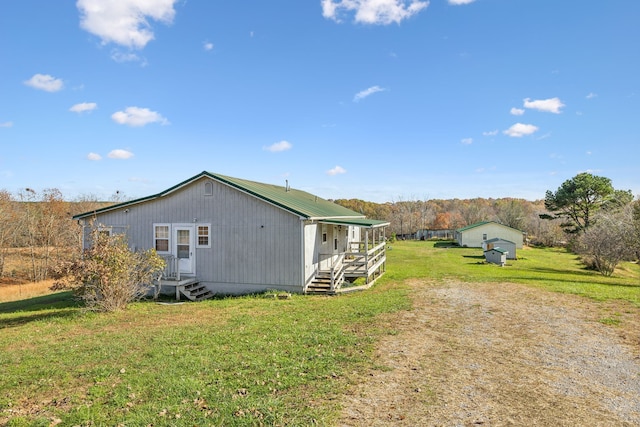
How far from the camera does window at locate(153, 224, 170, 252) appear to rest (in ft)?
50.6

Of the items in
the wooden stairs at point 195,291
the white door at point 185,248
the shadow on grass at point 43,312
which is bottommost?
the shadow on grass at point 43,312

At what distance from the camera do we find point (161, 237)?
15500 millimetres

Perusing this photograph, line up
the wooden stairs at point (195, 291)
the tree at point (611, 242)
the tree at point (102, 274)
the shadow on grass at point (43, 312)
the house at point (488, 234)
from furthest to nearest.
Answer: the house at point (488, 234) → the tree at point (611, 242) → the wooden stairs at point (195, 291) → the shadow on grass at point (43, 312) → the tree at point (102, 274)

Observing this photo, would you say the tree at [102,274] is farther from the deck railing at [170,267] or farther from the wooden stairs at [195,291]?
the deck railing at [170,267]

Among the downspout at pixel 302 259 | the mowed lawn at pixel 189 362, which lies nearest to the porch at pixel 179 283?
the mowed lawn at pixel 189 362

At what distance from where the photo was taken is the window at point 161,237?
50.6ft

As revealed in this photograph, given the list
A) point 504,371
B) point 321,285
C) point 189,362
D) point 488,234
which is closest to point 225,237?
point 321,285

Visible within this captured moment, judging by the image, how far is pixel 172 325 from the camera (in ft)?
32.0

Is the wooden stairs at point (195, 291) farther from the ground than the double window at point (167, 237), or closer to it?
closer to it

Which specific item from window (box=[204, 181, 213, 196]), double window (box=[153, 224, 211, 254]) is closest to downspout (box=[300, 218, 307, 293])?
double window (box=[153, 224, 211, 254])

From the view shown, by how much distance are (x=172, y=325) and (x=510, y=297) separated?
11.3 metres

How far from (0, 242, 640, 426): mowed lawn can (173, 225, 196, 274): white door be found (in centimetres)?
318

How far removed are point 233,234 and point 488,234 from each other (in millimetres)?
37596

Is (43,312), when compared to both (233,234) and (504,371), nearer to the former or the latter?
(233,234)
